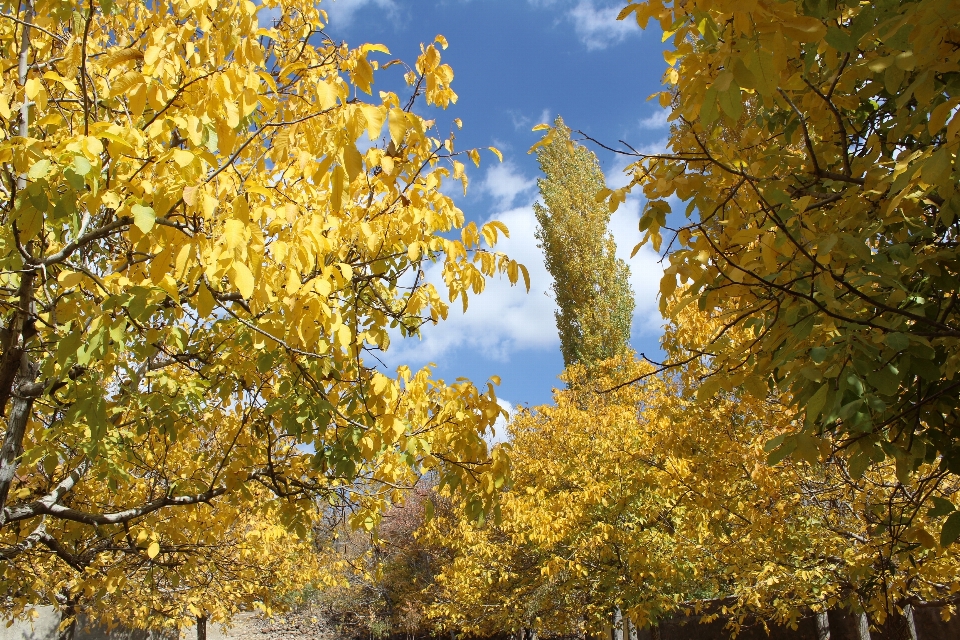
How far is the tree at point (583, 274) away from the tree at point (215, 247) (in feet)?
57.7

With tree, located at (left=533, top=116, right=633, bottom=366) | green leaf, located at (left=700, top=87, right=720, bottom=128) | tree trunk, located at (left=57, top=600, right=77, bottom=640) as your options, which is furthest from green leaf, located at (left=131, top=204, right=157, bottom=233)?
tree, located at (left=533, top=116, right=633, bottom=366)

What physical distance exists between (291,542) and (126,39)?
10002 millimetres

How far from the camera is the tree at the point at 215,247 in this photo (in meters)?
2.10

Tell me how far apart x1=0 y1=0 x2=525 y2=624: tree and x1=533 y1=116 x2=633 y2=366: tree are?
17.6m

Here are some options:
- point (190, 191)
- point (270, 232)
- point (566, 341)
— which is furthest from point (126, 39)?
point (566, 341)

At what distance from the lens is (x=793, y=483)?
20.0 ft

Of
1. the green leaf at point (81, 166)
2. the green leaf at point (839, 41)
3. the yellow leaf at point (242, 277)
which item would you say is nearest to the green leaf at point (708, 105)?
the green leaf at point (839, 41)

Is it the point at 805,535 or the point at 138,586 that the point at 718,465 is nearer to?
the point at 805,535

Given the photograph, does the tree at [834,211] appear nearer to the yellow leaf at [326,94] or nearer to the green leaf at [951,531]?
the green leaf at [951,531]

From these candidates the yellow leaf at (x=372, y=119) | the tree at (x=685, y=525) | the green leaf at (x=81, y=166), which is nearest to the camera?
the green leaf at (x=81, y=166)

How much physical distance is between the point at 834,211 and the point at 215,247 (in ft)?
8.45

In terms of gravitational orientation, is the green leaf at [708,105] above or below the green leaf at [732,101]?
above

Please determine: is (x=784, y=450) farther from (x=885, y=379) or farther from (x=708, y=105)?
(x=708, y=105)

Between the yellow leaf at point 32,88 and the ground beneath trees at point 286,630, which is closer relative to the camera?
the yellow leaf at point 32,88
